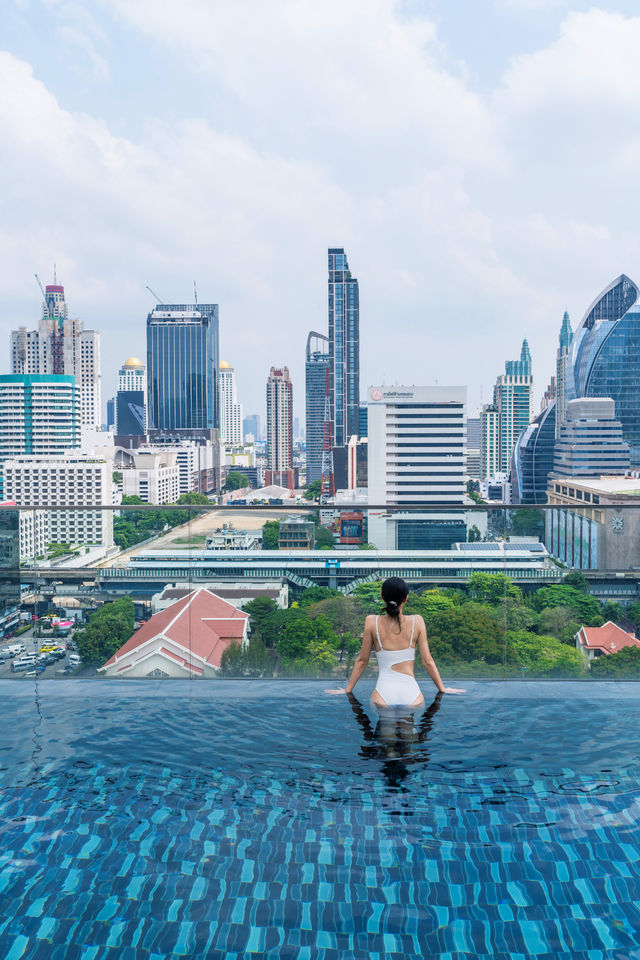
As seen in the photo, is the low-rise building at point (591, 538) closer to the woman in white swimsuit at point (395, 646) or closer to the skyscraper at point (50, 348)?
the woman in white swimsuit at point (395, 646)

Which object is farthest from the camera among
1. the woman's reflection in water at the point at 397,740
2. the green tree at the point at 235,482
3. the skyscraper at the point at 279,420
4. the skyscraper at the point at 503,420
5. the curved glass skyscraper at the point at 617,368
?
the skyscraper at the point at 279,420

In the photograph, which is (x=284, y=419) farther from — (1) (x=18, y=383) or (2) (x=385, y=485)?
(2) (x=385, y=485)

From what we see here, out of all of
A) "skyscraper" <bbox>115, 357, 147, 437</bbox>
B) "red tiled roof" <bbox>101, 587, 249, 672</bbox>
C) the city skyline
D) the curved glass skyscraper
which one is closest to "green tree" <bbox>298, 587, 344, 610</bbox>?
"red tiled roof" <bbox>101, 587, 249, 672</bbox>

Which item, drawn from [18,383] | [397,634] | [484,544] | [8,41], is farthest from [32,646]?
[18,383]

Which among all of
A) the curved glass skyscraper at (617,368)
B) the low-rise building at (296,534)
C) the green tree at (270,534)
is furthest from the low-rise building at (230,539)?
the curved glass skyscraper at (617,368)

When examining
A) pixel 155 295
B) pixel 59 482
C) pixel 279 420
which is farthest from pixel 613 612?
pixel 155 295

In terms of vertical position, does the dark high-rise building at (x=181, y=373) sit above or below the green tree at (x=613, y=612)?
above
